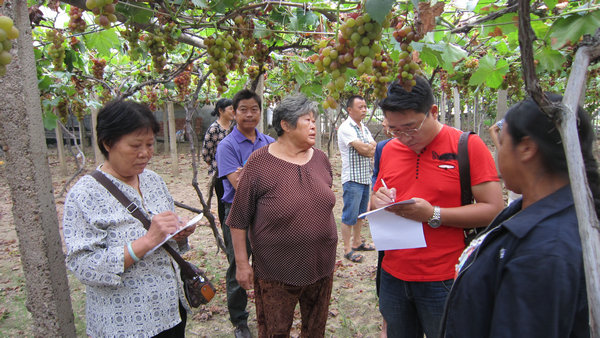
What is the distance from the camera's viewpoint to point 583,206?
68cm

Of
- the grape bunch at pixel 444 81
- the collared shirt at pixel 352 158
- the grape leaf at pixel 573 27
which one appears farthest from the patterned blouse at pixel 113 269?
the grape bunch at pixel 444 81

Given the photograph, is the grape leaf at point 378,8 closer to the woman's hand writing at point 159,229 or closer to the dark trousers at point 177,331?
the woman's hand writing at point 159,229

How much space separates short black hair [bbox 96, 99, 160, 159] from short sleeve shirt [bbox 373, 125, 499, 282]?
4.83 ft

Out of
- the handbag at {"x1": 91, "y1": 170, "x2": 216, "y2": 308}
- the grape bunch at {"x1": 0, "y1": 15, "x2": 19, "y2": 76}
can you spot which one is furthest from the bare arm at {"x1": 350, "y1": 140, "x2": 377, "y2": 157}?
the grape bunch at {"x1": 0, "y1": 15, "x2": 19, "y2": 76}

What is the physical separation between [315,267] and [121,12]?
6.16 feet

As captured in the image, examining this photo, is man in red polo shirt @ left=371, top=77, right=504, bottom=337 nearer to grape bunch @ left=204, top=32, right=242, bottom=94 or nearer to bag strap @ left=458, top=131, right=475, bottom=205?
bag strap @ left=458, top=131, right=475, bottom=205

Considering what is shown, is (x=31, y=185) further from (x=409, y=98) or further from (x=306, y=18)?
(x=409, y=98)

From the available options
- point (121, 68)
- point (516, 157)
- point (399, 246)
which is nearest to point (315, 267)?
point (399, 246)

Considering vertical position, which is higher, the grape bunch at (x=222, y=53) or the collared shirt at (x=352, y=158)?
the grape bunch at (x=222, y=53)

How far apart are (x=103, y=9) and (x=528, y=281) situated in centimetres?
171

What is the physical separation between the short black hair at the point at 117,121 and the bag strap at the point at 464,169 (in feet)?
5.36

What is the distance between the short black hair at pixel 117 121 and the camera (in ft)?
5.90

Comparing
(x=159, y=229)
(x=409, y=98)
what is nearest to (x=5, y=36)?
(x=159, y=229)

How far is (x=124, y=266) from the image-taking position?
167 cm
